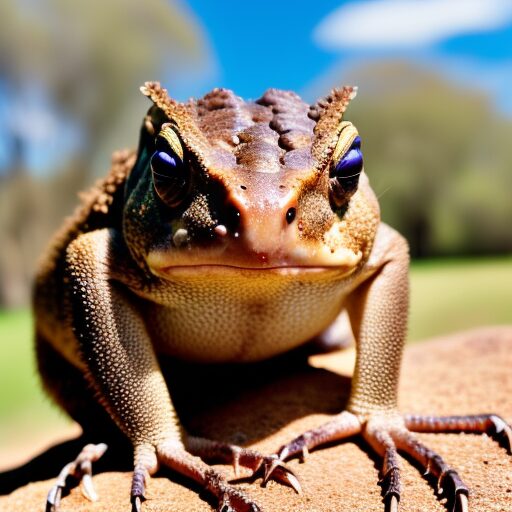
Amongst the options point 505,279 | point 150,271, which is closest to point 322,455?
point 150,271

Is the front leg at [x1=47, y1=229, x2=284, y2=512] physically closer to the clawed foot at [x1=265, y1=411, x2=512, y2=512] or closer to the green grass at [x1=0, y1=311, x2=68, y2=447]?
the clawed foot at [x1=265, y1=411, x2=512, y2=512]

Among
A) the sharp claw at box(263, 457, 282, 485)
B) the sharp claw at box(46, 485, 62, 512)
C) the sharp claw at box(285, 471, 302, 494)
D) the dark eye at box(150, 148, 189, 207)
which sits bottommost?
the sharp claw at box(46, 485, 62, 512)

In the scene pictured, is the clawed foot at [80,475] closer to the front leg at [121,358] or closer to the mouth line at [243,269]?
the front leg at [121,358]

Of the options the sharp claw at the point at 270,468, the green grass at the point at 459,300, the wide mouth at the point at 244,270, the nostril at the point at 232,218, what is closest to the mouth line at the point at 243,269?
the wide mouth at the point at 244,270

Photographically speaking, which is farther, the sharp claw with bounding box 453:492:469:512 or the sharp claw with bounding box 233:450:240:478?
the sharp claw with bounding box 233:450:240:478

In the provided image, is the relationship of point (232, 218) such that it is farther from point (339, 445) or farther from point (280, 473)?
point (339, 445)

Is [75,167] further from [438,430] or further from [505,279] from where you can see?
[438,430]

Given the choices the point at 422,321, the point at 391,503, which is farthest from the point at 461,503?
the point at 422,321

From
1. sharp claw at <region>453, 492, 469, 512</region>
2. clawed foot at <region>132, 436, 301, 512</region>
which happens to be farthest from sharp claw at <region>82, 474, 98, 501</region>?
sharp claw at <region>453, 492, 469, 512</region>
